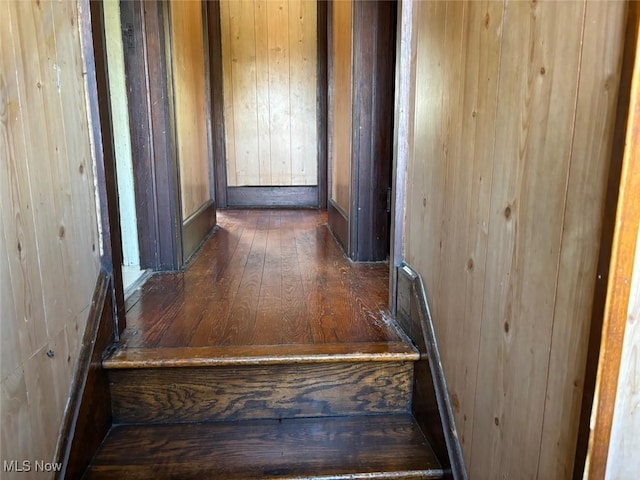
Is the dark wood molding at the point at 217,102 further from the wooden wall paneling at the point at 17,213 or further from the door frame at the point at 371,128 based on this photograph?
the wooden wall paneling at the point at 17,213

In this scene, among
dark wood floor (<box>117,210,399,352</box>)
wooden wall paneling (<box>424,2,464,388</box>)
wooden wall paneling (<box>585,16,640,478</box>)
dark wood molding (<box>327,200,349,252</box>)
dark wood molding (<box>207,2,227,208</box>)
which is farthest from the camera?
dark wood molding (<box>207,2,227,208</box>)

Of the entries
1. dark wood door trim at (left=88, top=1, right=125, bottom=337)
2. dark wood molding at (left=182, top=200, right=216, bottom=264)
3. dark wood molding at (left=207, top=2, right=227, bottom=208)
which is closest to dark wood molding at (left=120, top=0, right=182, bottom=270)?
dark wood molding at (left=182, top=200, right=216, bottom=264)

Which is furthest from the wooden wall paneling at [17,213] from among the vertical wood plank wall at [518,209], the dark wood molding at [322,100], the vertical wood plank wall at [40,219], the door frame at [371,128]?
the dark wood molding at [322,100]

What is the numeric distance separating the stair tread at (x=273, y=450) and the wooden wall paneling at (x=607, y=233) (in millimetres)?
657

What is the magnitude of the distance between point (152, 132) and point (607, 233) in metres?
2.08

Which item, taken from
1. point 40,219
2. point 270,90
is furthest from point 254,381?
point 270,90

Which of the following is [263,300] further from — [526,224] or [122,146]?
[526,224]

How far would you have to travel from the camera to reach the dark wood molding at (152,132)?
220 cm

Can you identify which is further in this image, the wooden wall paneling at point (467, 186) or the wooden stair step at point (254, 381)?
the wooden stair step at point (254, 381)

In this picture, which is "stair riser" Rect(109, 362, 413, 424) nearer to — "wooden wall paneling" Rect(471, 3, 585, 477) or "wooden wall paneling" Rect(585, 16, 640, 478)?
"wooden wall paneling" Rect(471, 3, 585, 477)

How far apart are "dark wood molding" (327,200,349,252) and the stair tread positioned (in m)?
1.41

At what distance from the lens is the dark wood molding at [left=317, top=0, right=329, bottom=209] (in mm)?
4172

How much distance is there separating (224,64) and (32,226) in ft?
11.7

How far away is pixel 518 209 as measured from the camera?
34.6 inches
